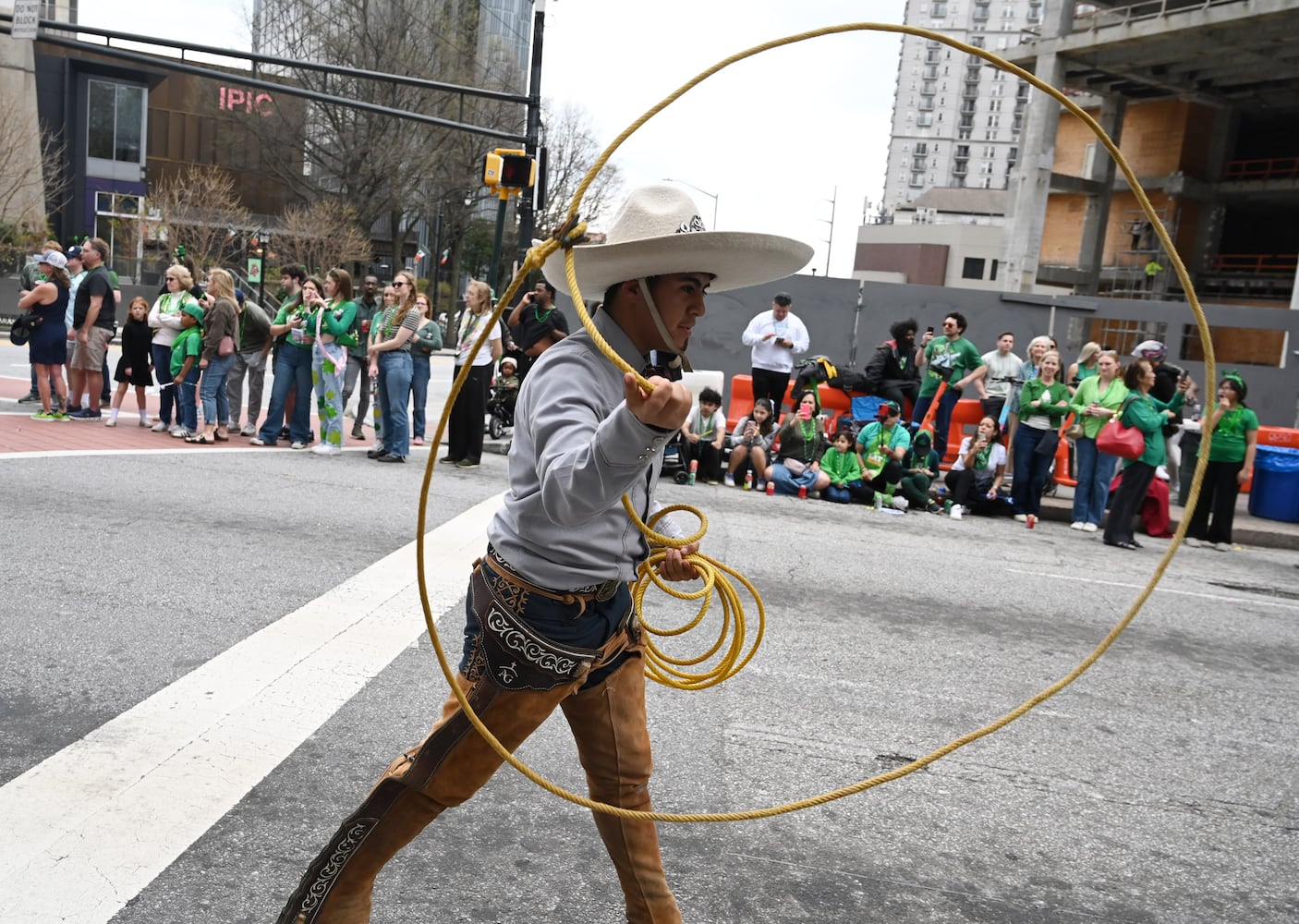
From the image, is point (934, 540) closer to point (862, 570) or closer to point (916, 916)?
point (862, 570)

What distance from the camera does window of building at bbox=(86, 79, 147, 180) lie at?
162 feet

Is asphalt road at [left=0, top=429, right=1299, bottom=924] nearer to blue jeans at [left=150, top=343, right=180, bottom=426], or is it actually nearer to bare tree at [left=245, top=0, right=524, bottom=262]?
blue jeans at [left=150, top=343, right=180, bottom=426]

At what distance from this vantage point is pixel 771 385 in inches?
537

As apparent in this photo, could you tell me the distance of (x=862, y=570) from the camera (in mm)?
8148

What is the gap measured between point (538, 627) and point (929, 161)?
157m

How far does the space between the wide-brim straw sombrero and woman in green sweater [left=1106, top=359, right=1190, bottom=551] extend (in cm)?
884

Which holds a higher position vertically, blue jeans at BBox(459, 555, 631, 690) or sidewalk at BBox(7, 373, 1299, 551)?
blue jeans at BBox(459, 555, 631, 690)

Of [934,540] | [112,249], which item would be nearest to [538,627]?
[934,540]

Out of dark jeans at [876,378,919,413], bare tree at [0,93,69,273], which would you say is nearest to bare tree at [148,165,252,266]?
bare tree at [0,93,69,273]

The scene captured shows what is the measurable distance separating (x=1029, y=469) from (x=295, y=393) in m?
7.91

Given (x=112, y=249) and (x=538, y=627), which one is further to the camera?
(x=112, y=249)

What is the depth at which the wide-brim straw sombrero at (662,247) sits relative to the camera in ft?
8.00

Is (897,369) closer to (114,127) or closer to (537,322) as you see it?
(537,322)

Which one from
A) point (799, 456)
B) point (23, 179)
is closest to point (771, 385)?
point (799, 456)
